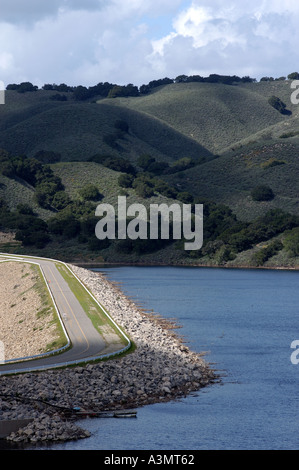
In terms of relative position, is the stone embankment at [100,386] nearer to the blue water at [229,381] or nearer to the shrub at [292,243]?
the blue water at [229,381]

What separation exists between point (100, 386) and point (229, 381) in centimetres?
753

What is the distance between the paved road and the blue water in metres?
6.21

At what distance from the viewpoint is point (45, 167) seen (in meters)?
159

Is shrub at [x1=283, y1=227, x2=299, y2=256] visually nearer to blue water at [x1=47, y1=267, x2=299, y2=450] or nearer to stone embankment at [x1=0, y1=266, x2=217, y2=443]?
blue water at [x1=47, y1=267, x2=299, y2=450]

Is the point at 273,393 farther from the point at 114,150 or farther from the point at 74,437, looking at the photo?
the point at 114,150

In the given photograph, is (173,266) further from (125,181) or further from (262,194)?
(125,181)

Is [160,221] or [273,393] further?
[160,221]

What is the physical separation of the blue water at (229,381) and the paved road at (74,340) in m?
6.21

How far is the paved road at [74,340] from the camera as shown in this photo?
39.0 meters

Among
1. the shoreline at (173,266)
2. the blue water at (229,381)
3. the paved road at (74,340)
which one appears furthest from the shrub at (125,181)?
the paved road at (74,340)

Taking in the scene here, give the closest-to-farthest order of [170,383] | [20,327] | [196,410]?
[196,410]
[170,383]
[20,327]

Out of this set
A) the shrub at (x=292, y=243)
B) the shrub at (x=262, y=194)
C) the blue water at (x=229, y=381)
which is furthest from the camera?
the shrub at (x=262, y=194)
